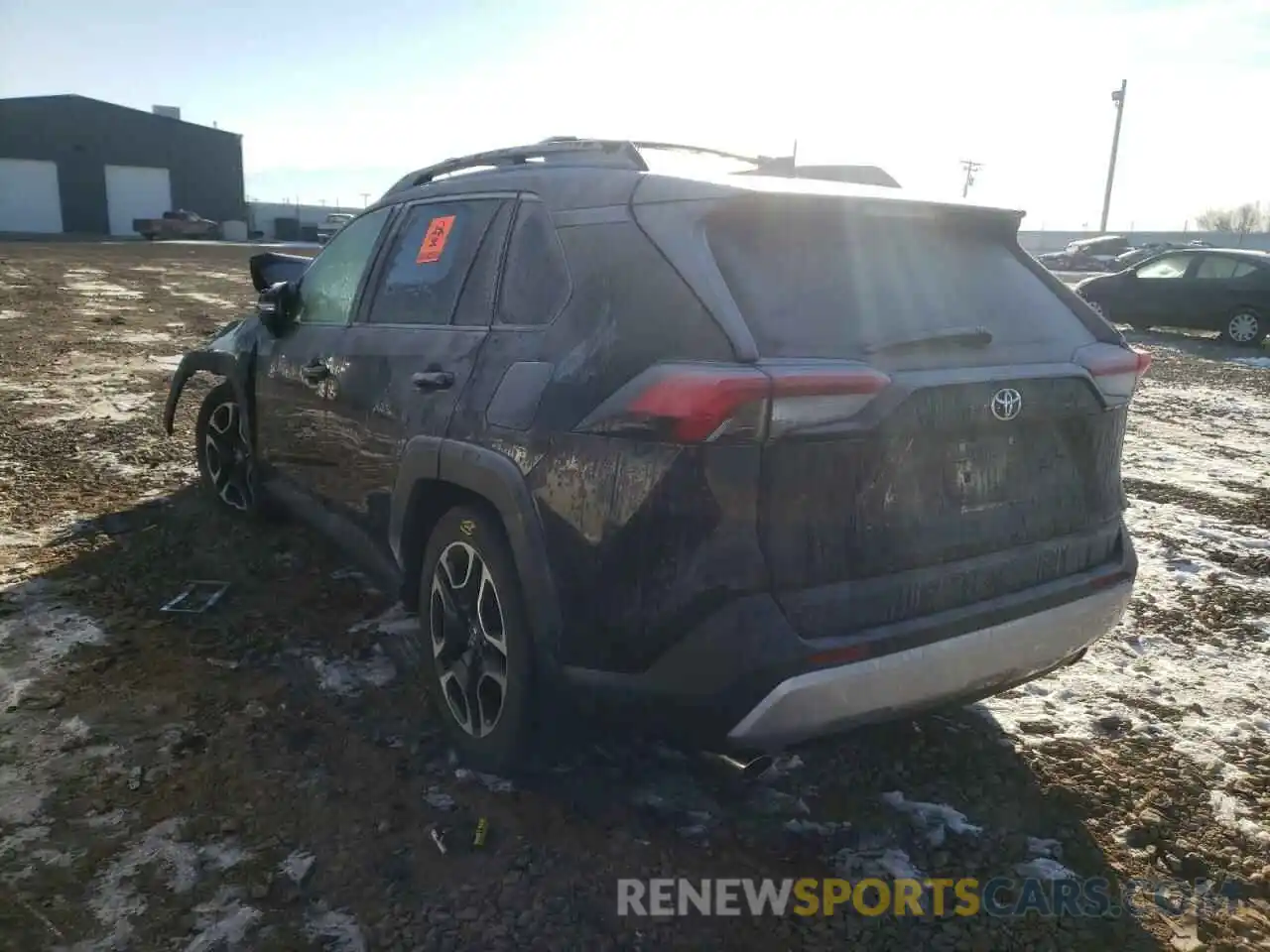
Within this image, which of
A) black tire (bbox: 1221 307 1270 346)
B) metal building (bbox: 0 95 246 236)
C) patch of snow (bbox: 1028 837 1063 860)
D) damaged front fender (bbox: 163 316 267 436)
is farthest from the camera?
metal building (bbox: 0 95 246 236)

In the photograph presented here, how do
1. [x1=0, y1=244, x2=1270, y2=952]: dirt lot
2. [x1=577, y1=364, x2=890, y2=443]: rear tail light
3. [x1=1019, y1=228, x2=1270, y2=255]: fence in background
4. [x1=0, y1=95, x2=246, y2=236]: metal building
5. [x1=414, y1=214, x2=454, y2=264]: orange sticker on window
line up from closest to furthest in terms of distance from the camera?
1. [x1=577, y1=364, x2=890, y2=443]: rear tail light
2. [x1=0, y1=244, x2=1270, y2=952]: dirt lot
3. [x1=414, y1=214, x2=454, y2=264]: orange sticker on window
4. [x1=0, y1=95, x2=246, y2=236]: metal building
5. [x1=1019, y1=228, x2=1270, y2=255]: fence in background

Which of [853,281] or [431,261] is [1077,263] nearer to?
[431,261]

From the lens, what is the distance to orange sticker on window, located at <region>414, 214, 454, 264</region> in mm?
3229

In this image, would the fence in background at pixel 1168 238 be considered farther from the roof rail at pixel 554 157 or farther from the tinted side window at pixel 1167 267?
the roof rail at pixel 554 157

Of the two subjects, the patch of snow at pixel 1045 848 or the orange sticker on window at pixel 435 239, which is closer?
the patch of snow at pixel 1045 848

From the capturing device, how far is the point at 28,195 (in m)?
42.8

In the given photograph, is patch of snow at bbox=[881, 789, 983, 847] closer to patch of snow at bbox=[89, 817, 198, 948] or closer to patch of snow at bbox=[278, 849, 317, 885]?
patch of snow at bbox=[278, 849, 317, 885]

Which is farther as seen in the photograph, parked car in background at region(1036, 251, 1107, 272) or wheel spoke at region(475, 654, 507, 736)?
parked car in background at region(1036, 251, 1107, 272)

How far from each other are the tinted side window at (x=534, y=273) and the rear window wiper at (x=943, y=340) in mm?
863

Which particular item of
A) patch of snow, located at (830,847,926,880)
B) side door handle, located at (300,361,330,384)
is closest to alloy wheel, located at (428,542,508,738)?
patch of snow, located at (830,847,926,880)

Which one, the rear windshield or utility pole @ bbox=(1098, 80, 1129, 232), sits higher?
utility pole @ bbox=(1098, 80, 1129, 232)

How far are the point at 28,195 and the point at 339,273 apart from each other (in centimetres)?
4904

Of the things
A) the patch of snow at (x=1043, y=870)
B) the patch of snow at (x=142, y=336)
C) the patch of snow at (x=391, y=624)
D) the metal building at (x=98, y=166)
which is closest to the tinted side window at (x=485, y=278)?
the patch of snow at (x=391, y=624)

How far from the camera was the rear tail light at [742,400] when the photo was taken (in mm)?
2039
